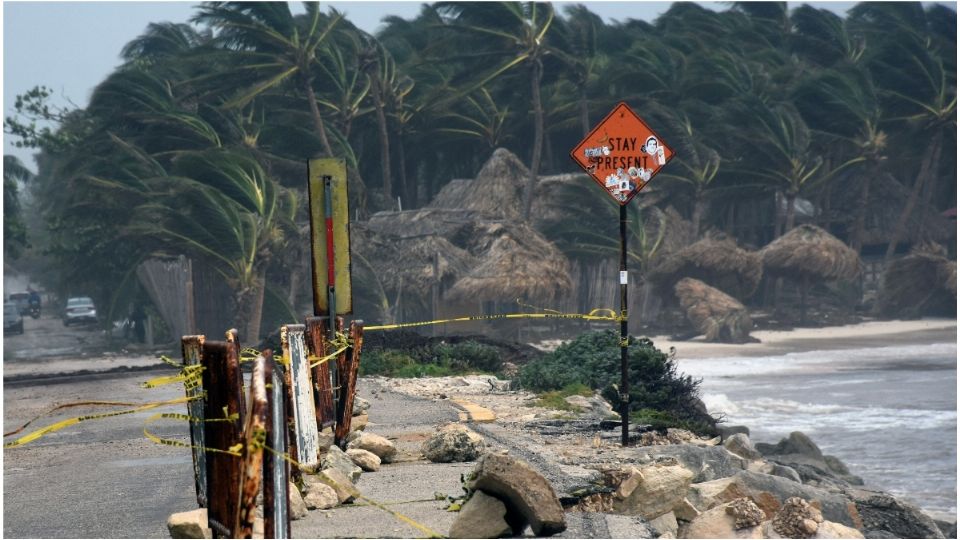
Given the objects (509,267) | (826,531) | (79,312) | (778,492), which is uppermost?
(509,267)

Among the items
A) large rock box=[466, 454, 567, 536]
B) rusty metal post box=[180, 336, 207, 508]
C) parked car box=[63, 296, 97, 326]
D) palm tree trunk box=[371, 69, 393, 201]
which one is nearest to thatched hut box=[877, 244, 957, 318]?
palm tree trunk box=[371, 69, 393, 201]

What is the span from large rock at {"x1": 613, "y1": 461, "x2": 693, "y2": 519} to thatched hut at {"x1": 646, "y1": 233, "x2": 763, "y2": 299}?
3369 centimetres

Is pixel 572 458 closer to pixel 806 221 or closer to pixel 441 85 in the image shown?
pixel 441 85

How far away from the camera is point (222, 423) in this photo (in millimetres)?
5672

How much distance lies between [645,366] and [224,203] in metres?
16.8

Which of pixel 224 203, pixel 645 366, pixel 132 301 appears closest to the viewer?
pixel 645 366

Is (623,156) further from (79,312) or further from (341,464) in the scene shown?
(79,312)

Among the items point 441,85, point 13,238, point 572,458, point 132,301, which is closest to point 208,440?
point 572,458

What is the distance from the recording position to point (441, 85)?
45094 mm

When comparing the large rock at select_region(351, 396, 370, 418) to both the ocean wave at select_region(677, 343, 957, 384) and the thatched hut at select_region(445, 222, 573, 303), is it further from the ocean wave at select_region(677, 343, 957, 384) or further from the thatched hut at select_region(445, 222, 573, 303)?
the thatched hut at select_region(445, 222, 573, 303)

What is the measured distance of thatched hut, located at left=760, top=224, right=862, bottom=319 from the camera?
1687 inches

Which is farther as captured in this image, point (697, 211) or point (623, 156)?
point (697, 211)

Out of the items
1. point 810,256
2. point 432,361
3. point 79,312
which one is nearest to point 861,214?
point 810,256

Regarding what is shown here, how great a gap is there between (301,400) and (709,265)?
34.5 meters
